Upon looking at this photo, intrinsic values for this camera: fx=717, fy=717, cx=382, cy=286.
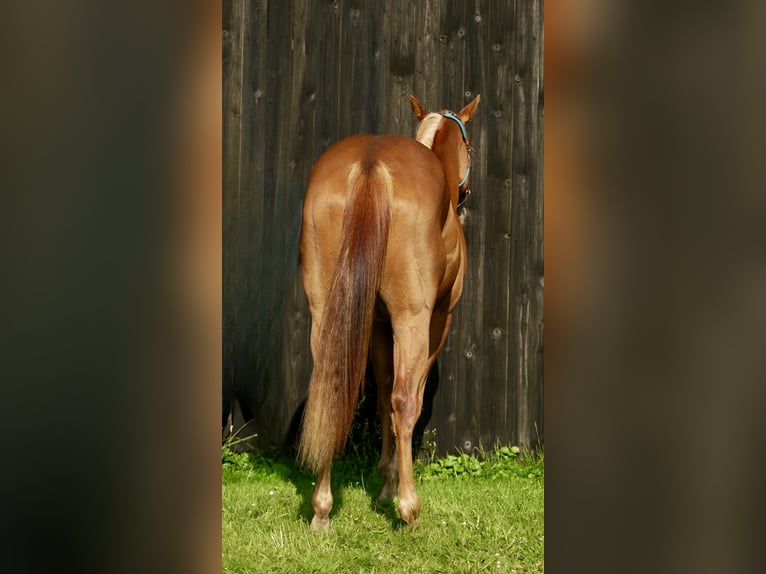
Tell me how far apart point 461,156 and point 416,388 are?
5.81ft

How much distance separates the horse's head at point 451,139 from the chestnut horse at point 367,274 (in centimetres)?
67

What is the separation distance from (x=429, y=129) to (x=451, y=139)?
16 centimetres

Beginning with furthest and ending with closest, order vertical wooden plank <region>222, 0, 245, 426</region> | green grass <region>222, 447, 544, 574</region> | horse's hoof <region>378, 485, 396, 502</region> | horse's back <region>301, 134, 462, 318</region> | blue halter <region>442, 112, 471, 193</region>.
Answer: vertical wooden plank <region>222, 0, 245, 426</region>
blue halter <region>442, 112, 471, 193</region>
horse's hoof <region>378, 485, 396, 502</region>
horse's back <region>301, 134, 462, 318</region>
green grass <region>222, 447, 544, 574</region>

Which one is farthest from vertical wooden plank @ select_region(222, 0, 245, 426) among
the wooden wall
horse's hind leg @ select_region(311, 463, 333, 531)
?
horse's hind leg @ select_region(311, 463, 333, 531)

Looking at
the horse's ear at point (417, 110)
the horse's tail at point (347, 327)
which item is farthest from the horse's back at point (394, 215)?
the horse's ear at point (417, 110)

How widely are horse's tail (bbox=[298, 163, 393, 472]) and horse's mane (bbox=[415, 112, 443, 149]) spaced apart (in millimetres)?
1185

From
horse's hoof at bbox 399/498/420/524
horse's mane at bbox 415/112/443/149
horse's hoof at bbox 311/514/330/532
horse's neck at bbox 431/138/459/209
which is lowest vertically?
horse's hoof at bbox 311/514/330/532

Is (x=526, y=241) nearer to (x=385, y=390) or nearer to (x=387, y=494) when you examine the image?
(x=385, y=390)

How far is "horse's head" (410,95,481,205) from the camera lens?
4609 millimetres

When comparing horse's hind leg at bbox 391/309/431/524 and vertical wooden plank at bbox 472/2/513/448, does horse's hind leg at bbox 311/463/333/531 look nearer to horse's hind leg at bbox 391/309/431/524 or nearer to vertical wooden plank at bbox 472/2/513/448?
horse's hind leg at bbox 391/309/431/524

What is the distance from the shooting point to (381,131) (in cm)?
524
